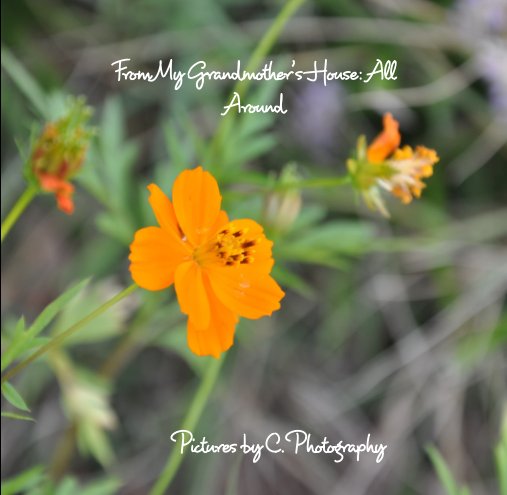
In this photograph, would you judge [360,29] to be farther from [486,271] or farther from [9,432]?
[9,432]


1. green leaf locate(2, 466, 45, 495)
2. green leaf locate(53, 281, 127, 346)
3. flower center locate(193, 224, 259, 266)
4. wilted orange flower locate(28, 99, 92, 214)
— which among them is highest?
wilted orange flower locate(28, 99, 92, 214)

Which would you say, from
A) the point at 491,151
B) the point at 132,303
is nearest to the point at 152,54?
the point at 132,303

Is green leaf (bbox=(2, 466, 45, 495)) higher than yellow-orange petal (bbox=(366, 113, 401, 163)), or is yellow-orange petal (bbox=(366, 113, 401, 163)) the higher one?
yellow-orange petal (bbox=(366, 113, 401, 163))

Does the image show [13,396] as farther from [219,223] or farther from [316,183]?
[316,183]

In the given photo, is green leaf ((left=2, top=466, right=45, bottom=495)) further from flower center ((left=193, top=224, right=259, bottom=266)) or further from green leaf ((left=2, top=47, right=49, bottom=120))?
green leaf ((left=2, top=47, right=49, bottom=120))

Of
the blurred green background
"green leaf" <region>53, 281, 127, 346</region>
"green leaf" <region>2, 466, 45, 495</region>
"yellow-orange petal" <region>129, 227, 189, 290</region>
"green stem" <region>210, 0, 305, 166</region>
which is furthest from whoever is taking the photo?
the blurred green background

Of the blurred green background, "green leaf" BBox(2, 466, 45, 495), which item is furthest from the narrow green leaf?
the blurred green background

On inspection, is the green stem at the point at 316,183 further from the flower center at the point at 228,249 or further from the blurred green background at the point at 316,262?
the blurred green background at the point at 316,262
